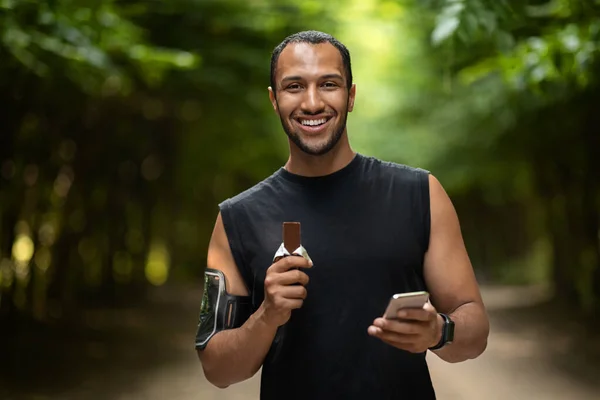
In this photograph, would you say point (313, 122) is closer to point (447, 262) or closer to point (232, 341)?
point (447, 262)

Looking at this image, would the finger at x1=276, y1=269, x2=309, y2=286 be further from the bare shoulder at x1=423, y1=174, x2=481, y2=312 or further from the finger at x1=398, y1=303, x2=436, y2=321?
the bare shoulder at x1=423, y1=174, x2=481, y2=312

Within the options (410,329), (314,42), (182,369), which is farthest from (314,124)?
(182,369)

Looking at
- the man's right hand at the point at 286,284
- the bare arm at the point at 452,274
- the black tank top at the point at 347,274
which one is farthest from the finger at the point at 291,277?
the bare arm at the point at 452,274

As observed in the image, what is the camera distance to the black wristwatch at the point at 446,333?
288 cm

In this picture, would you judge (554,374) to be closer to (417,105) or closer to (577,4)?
(577,4)

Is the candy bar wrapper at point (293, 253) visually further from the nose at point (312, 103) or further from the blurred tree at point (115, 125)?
the blurred tree at point (115, 125)

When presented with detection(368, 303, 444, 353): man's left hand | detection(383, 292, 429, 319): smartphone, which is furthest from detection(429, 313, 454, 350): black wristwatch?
detection(383, 292, 429, 319): smartphone

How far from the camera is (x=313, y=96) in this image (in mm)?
3008

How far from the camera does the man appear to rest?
9.75ft

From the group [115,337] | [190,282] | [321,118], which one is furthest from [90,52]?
[190,282]

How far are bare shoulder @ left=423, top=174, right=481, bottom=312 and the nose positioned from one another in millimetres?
452

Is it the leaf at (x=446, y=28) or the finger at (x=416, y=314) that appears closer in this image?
the finger at (x=416, y=314)

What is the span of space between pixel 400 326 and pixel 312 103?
79cm

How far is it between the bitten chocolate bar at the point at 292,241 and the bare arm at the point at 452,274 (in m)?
0.54
